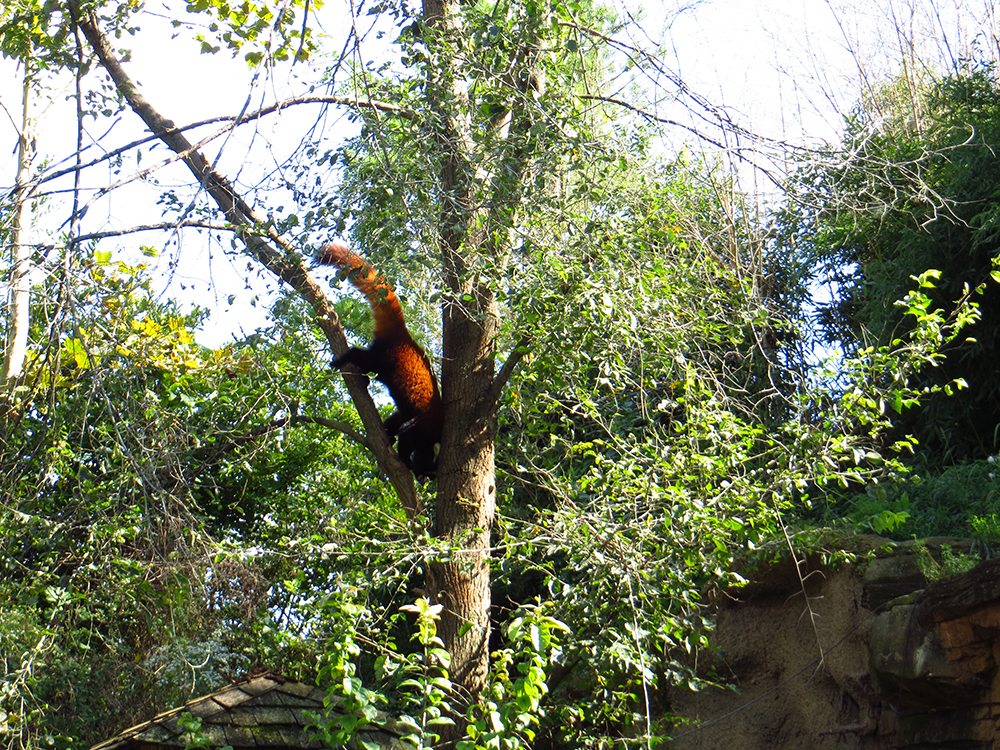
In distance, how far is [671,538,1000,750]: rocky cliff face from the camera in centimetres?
410

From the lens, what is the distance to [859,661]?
16.3ft

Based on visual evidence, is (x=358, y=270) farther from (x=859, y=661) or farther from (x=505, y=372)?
(x=859, y=661)

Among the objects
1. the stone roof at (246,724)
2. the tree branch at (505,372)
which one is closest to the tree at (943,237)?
the tree branch at (505,372)

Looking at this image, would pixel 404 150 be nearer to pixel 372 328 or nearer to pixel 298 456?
pixel 372 328

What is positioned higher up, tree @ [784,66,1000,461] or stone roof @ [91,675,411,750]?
tree @ [784,66,1000,461]

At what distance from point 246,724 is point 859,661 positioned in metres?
3.56

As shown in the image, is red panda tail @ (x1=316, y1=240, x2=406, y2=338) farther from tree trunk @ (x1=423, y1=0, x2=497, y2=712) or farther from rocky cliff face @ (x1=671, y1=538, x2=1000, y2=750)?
rocky cliff face @ (x1=671, y1=538, x2=1000, y2=750)

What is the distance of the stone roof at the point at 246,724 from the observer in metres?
4.41

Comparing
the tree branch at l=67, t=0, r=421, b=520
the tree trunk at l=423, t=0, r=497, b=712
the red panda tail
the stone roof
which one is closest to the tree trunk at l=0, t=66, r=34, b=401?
the tree branch at l=67, t=0, r=421, b=520

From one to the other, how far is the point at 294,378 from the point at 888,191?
4.77m

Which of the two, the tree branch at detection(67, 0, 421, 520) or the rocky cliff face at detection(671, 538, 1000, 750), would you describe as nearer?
the tree branch at detection(67, 0, 421, 520)

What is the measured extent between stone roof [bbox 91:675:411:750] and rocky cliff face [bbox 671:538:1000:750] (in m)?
2.19

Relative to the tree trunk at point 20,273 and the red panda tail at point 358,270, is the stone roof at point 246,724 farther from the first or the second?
the red panda tail at point 358,270

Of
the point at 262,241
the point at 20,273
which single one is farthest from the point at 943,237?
the point at 20,273
